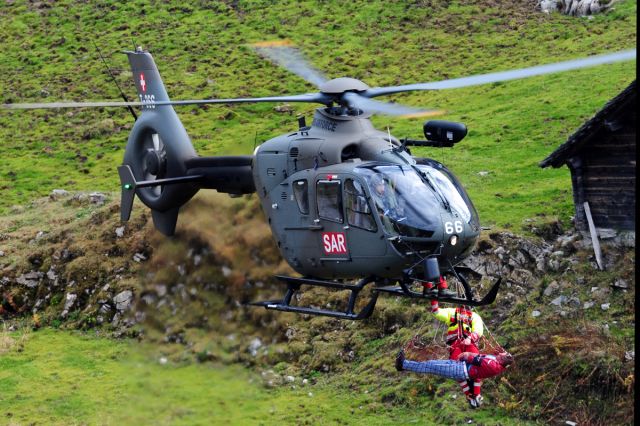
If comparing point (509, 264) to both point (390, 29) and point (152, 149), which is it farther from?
point (390, 29)

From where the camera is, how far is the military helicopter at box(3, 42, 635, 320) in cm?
1792

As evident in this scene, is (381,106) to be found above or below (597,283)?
above

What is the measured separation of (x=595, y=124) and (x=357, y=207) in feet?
36.3

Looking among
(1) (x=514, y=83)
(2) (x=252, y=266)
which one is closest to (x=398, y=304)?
(2) (x=252, y=266)

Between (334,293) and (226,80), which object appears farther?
(226,80)

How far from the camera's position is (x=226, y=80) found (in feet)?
186

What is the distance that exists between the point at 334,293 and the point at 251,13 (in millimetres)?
39700

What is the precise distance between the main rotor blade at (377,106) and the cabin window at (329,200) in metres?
1.62

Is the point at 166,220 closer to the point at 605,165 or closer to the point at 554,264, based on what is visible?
the point at 554,264

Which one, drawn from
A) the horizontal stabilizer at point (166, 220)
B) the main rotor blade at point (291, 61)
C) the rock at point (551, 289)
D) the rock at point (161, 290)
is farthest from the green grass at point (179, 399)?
the main rotor blade at point (291, 61)

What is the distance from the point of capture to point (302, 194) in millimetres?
19953

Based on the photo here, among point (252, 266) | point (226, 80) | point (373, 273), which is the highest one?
point (373, 273)

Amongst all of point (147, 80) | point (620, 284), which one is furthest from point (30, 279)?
point (620, 284)

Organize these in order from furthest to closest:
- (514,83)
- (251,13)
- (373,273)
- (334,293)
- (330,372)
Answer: (251,13) → (514,83) → (334,293) → (330,372) → (373,273)
